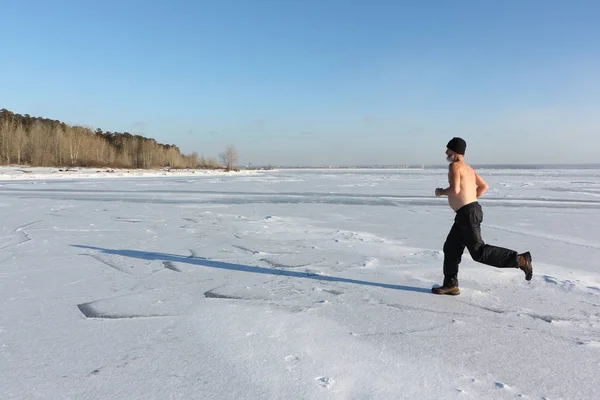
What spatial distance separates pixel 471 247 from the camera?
3.25 m

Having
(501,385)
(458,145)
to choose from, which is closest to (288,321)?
(501,385)

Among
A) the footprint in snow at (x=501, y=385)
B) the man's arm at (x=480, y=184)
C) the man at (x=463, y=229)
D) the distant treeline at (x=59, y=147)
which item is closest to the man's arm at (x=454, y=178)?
the man at (x=463, y=229)

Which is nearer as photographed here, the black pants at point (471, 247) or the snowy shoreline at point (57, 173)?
the black pants at point (471, 247)

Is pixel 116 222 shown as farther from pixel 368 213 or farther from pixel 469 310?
pixel 469 310

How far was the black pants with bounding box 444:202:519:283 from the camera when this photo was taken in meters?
3.23

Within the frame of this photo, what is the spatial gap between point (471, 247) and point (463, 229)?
16 cm

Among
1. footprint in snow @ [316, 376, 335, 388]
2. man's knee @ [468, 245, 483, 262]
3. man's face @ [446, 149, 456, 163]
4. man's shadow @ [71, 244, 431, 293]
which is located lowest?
man's shadow @ [71, 244, 431, 293]

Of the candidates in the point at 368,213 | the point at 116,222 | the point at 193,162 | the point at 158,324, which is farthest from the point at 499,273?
the point at 193,162

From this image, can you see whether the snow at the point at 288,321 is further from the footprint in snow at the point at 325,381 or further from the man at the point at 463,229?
the man at the point at 463,229

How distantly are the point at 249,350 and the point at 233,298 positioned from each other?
994 mm

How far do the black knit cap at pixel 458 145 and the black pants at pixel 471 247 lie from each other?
17.4 inches

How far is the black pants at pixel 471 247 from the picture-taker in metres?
3.23

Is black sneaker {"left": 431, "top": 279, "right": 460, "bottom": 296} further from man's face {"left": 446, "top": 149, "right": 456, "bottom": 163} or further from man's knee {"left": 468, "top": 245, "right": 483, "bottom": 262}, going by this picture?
man's face {"left": 446, "top": 149, "right": 456, "bottom": 163}

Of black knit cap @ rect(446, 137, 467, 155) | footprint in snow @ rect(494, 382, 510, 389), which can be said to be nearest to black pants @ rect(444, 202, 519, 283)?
black knit cap @ rect(446, 137, 467, 155)
